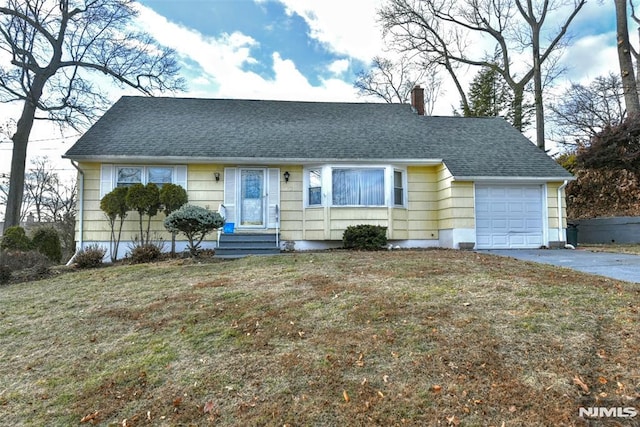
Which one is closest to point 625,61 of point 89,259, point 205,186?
point 205,186

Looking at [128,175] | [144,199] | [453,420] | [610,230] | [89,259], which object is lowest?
[453,420]

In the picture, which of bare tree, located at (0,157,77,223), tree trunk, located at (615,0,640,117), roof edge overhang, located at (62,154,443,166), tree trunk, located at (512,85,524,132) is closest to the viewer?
roof edge overhang, located at (62,154,443,166)

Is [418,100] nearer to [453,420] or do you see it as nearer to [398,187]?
[398,187]

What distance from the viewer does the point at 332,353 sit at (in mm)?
3340

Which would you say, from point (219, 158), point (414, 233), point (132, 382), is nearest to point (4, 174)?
point (219, 158)

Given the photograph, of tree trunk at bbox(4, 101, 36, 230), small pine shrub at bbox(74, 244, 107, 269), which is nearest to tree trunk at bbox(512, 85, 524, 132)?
small pine shrub at bbox(74, 244, 107, 269)

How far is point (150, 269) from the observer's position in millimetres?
7773

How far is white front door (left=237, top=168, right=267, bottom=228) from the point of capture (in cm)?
1135

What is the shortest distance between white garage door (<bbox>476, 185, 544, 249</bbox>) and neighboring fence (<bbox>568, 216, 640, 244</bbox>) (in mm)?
4246

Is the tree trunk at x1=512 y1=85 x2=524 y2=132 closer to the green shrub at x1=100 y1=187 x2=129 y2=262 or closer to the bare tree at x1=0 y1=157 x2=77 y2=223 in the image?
the green shrub at x1=100 y1=187 x2=129 y2=262

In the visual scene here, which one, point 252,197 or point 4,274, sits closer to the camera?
point 4,274
